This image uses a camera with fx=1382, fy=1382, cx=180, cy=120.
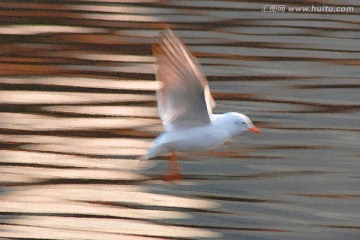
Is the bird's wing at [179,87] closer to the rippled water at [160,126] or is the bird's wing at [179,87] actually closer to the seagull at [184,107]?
the seagull at [184,107]

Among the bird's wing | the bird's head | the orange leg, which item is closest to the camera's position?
the bird's wing

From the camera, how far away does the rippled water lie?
860cm

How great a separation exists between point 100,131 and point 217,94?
146 centimetres

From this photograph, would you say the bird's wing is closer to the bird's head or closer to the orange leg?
the bird's head

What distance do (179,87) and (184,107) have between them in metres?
0.24

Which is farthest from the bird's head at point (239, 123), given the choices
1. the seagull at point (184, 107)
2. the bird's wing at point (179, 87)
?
the bird's wing at point (179, 87)

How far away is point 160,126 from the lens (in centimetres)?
1057

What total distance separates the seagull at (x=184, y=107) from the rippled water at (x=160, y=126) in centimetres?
51

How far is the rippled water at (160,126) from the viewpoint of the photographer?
860 centimetres

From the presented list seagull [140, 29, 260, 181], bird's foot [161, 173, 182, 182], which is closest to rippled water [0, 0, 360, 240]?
bird's foot [161, 173, 182, 182]

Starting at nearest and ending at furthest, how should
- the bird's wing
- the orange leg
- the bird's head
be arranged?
the bird's wing
the bird's head
the orange leg

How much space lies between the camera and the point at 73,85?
11.8 metres

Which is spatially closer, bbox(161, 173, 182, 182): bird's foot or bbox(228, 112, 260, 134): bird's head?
bbox(228, 112, 260, 134): bird's head

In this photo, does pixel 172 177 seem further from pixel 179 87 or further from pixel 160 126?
pixel 160 126
